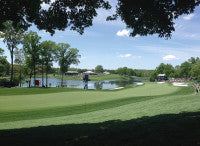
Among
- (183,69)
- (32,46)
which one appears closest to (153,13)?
(32,46)

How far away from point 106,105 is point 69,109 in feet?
12.9

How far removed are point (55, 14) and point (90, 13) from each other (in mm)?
2369

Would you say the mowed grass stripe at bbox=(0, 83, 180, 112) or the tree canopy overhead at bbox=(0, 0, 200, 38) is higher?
the tree canopy overhead at bbox=(0, 0, 200, 38)

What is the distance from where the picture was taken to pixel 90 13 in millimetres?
9156

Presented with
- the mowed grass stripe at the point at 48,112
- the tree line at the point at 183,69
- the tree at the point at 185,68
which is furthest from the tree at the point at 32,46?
the tree at the point at 185,68

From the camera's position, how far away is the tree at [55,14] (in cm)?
802

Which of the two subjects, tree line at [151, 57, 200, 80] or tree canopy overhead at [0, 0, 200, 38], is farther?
tree line at [151, 57, 200, 80]

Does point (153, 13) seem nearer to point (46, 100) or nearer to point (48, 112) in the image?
point (48, 112)

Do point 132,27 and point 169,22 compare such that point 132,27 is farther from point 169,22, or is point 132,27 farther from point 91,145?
point 91,145

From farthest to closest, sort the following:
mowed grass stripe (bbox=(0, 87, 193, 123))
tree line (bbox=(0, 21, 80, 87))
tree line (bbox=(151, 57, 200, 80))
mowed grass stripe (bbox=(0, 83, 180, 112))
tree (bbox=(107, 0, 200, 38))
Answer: tree line (bbox=(151, 57, 200, 80)) < tree line (bbox=(0, 21, 80, 87)) < mowed grass stripe (bbox=(0, 83, 180, 112)) < mowed grass stripe (bbox=(0, 87, 193, 123)) < tree (bbox=(107, 0, 200, 38))

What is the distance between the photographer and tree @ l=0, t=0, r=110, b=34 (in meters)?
8.02

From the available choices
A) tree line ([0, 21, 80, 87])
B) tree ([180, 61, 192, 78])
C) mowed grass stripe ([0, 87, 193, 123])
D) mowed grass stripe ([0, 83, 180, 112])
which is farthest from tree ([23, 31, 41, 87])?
tree ([180, 61, 192, 78])

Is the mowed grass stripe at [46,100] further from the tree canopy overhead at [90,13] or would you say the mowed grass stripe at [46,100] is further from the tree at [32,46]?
the tree at [32,46]

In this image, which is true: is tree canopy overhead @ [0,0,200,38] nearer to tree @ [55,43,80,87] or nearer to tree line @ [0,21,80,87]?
tree line @ [0,21,80,87]
